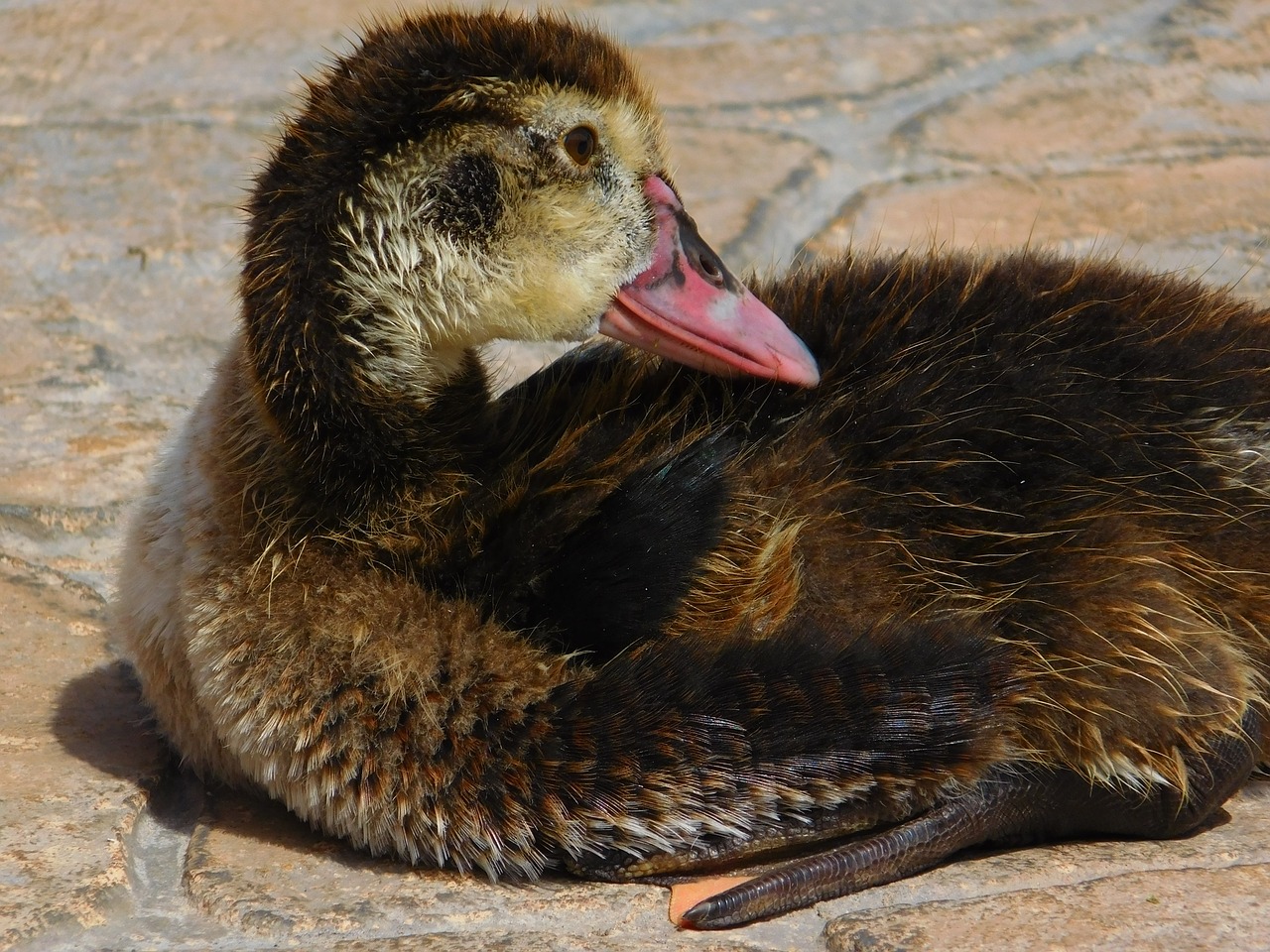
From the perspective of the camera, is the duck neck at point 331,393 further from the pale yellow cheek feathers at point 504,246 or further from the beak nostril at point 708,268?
the beak nostril at point 708,268

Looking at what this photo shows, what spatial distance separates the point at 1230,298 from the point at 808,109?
306cm

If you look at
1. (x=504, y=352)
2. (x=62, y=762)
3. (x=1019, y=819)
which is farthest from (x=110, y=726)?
(x=504, y=352)

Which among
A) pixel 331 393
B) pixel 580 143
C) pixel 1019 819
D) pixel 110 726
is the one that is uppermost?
pixel 580 143

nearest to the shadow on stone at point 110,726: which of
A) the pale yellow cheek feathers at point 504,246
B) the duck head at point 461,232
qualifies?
the duck head at point 461,232

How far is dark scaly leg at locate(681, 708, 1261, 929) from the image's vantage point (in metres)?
2.49

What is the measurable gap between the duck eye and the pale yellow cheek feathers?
0.01 m

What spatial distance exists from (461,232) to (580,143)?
0.30m

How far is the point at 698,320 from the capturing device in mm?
2816

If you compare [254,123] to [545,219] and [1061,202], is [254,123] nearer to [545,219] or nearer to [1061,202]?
[1061,202]

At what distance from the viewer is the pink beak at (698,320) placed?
9.10 feet

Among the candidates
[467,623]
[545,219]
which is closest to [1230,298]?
[545,219]

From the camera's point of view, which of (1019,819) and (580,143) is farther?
(580,143)

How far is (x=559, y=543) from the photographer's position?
8.48 ft

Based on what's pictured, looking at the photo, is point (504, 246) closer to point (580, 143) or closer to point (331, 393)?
point (580, 143)
